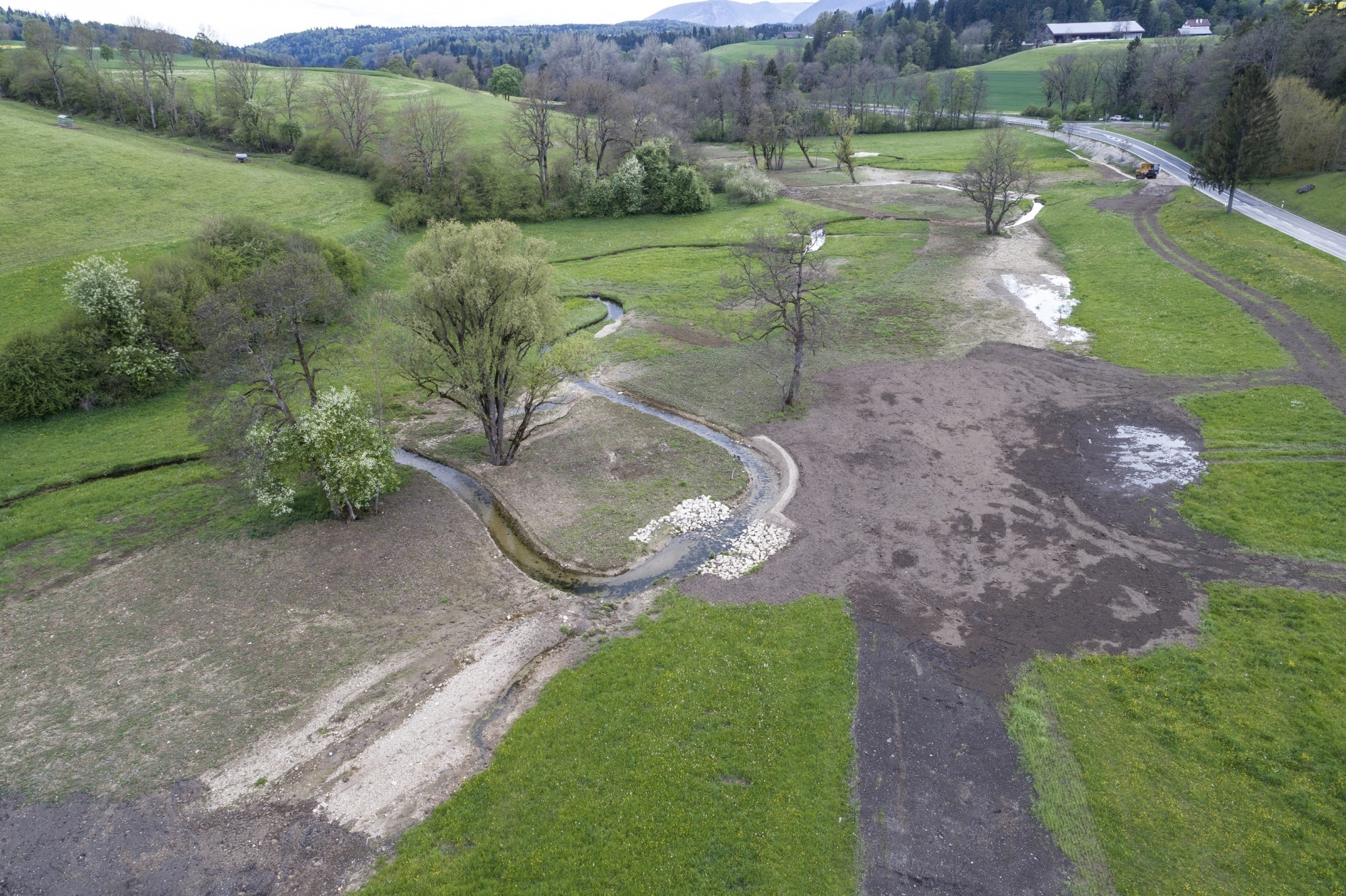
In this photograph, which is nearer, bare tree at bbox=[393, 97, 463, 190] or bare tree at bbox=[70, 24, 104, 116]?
bare tree at bbox=[393, 97, 463, 190]

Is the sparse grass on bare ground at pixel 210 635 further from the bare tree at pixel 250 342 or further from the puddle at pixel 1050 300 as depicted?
the puddle at pixel 1050 300

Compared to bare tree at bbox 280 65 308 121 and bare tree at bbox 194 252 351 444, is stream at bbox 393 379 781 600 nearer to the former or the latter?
bare tree at bbox 194 252 351 444

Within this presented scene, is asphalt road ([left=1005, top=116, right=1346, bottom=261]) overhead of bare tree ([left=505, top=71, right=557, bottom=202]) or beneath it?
beneath

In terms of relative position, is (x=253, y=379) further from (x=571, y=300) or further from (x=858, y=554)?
(x=571, y=300)

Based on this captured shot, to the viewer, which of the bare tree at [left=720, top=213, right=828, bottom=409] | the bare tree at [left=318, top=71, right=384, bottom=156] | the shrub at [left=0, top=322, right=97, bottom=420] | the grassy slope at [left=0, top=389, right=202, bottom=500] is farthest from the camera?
the bare tree at [left=318, top=71, right=384, bottom=156]

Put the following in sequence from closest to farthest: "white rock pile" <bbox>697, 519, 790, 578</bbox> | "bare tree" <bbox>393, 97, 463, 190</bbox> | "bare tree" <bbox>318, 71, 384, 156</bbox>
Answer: "white rock pile" <bbox>697, 519, 790, 578</bbox>, "bare tree" <bbox>393, 97, 463, 190</bbox>, "bare tree" <bbox>318, 71, 384, 156</bbox>

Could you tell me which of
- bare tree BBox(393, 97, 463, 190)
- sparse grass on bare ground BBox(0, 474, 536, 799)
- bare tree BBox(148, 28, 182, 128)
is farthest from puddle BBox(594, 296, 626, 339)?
bare tree BBox(148, 28, 182, 128)

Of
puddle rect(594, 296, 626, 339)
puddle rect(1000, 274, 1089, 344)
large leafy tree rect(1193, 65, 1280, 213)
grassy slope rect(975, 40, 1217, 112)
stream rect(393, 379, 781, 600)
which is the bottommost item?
stream rect(393, 379, 781, 600)
